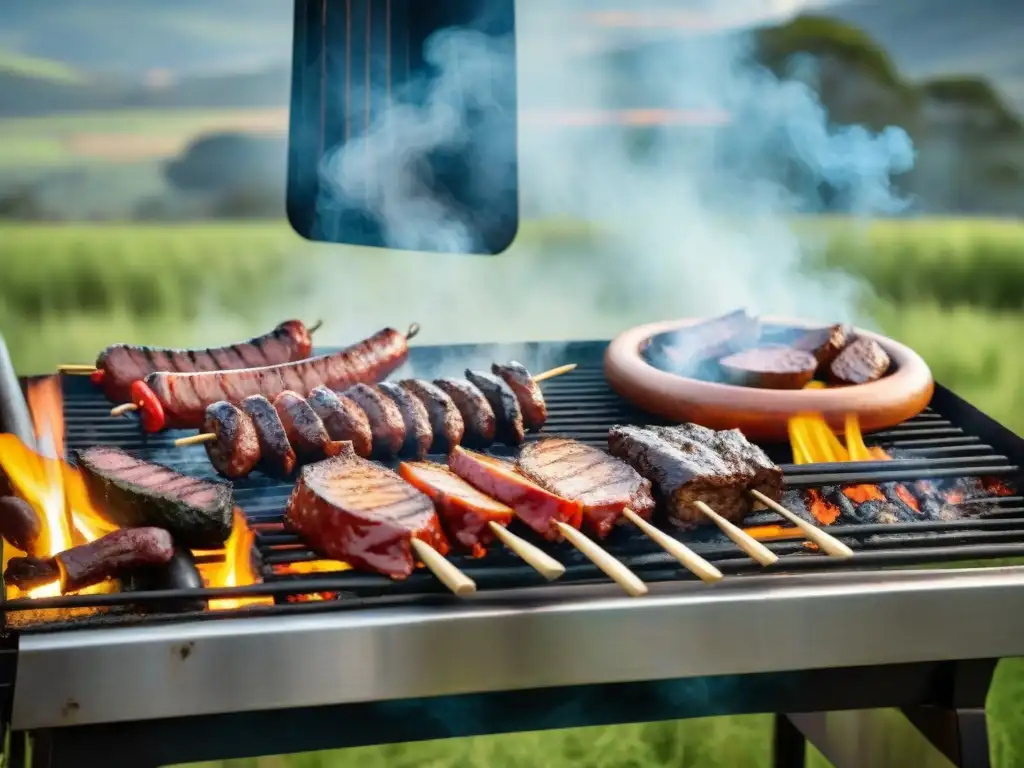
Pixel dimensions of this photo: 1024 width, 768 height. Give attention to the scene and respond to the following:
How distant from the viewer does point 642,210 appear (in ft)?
19.2

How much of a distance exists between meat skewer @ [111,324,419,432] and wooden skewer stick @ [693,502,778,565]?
1.33 m

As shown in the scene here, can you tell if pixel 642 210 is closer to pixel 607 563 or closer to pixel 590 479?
pixel 590 479

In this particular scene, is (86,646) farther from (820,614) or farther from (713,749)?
(713,749)

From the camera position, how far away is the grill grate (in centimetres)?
217

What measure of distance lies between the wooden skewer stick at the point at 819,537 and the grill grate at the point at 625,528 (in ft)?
0.10

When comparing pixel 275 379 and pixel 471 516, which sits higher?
pixel 275 379

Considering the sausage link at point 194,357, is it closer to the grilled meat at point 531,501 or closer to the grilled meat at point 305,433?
the grilled meat at point 305,433

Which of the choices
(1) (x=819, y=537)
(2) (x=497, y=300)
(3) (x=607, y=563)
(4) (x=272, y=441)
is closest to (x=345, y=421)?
(4) (x=272, y=441)

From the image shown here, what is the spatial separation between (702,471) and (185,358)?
1.76m

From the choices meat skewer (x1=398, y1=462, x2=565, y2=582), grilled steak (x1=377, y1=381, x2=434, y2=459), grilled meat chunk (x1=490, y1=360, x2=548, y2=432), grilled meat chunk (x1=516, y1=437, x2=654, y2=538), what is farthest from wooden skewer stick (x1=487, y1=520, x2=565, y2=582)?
grilled meat chunk (x1=490, y1=360, x2=548, y2=432)

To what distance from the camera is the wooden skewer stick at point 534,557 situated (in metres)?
2.01

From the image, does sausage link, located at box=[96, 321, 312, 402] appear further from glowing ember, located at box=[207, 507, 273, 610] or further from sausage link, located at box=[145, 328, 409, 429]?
glowing ember, located at box=[207, 507, 273, 610]

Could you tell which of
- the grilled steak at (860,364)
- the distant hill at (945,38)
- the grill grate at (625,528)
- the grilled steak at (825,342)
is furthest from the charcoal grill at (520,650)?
the distant hill at (945,38)

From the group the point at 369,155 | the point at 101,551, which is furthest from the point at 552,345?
the point at 101,551
